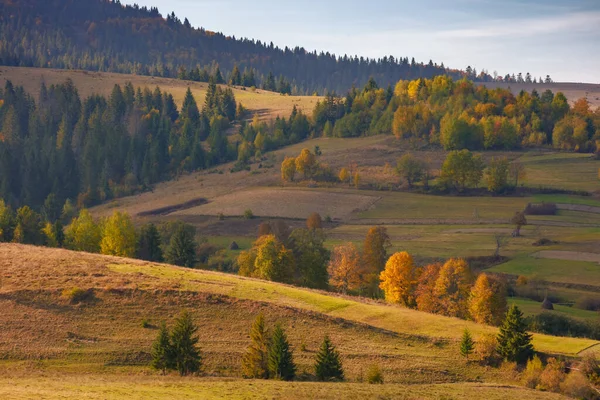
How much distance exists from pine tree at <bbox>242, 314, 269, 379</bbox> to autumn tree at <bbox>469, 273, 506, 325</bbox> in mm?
27649

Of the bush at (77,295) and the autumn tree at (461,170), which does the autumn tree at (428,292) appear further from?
the autumn tree at (461,170)

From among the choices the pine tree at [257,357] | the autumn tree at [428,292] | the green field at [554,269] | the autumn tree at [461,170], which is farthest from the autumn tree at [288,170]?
the pine tree at [257,357]

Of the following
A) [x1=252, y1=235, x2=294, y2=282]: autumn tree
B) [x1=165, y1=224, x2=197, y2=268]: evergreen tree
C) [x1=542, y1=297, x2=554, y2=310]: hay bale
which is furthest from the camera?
[x1=165, y1=224, x2=197, y2=268]: evergreen tree

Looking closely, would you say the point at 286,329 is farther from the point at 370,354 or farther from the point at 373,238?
the point at 373,238

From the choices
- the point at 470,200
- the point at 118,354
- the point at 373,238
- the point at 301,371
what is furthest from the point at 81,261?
the point at 470,200

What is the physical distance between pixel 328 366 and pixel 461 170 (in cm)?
11568

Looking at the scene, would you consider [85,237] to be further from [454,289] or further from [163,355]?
[163,355]

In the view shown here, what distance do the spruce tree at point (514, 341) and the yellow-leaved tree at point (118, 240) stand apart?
6098cm

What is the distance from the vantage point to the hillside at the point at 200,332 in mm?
48750

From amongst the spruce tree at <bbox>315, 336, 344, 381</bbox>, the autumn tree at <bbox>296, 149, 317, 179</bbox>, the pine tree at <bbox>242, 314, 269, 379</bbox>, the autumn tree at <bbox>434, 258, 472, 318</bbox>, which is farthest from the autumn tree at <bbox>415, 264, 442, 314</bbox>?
the autumn tree at <bbox>296, 149, 317, 179</bbox>

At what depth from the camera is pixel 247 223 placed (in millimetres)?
145875

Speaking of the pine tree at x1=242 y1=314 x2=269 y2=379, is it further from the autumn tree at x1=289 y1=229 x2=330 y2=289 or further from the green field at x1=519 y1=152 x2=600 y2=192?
the green field at x1=519 y1=152 x2=600 y2=192

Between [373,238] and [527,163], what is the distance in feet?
281

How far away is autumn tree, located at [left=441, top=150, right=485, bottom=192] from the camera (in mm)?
162625
